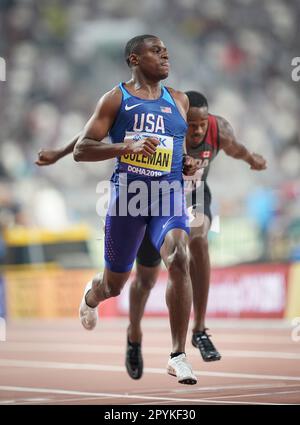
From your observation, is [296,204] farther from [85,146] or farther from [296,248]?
[85,146]

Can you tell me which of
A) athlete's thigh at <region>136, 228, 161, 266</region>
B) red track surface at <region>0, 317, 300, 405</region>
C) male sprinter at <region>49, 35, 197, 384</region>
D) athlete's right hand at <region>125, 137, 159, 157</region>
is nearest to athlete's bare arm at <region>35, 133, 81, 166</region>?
male sprinter at <region>49, 35, 197, 384</region>

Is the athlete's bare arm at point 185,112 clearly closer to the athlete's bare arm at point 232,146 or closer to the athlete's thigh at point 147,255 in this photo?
the athlete's thigh at point 147,255

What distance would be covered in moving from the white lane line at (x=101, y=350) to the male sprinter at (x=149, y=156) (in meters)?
3.42

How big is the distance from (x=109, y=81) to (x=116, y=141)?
19263 mm

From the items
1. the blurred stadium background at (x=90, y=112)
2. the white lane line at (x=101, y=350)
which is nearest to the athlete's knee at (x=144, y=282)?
the white lane line at (x=101, y=350)

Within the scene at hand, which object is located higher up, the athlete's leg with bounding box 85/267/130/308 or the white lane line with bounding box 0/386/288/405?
the athlete's leg with bounding box 85/267/130/308

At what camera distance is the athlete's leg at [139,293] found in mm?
8078

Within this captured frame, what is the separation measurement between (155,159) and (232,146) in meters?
1.66

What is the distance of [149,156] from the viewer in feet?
22.8

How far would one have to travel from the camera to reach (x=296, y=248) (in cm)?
1789

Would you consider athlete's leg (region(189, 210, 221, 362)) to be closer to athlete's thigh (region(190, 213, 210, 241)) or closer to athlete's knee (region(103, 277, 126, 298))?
athlete's thigh (region(190, 213, 210, 241))

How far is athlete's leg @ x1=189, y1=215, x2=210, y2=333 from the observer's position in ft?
27.5
